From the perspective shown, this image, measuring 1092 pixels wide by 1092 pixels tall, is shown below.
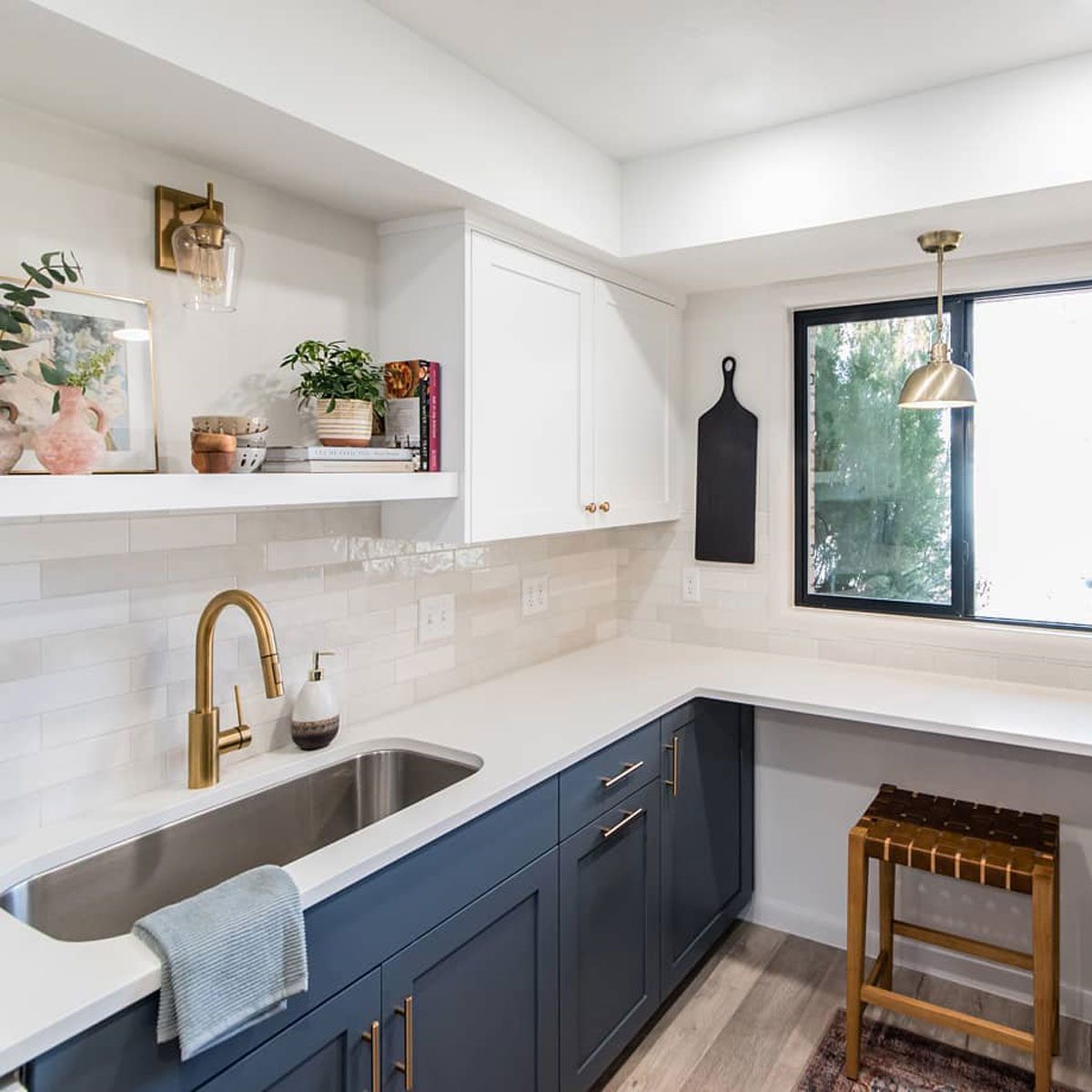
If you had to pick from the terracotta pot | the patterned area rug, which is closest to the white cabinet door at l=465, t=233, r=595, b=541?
the terracotta pot

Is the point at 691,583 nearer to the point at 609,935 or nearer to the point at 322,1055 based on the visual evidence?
the point at 609,935

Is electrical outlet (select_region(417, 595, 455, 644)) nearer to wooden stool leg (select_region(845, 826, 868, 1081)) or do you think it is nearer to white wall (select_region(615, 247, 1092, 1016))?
white wall (select_region(615, 247, 1092, 1016))

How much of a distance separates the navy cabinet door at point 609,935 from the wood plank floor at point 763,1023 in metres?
0.12

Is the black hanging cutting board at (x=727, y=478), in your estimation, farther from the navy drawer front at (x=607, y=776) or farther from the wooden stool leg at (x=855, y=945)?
the wooden stool leg at (x=855, y=945)

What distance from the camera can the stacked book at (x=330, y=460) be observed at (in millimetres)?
1731

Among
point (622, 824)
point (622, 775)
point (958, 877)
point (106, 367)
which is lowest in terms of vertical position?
point (958, 877)

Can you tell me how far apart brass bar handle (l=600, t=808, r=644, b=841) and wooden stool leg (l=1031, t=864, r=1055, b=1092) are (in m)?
0.92

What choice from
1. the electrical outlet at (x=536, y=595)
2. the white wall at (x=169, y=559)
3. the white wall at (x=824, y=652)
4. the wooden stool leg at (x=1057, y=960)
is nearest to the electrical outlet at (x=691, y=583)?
the white wall at (x=824, y=652)

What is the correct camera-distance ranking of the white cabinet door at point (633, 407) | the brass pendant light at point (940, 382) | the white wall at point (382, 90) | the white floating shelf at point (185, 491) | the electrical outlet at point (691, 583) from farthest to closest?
the electrical outlet at point (691, 583)
the white cabinet door at point (633, 407)
the brass pendant light at point (940, 382)
the white wall at point (382, 90)
the white floating shelf at point (185, 491)

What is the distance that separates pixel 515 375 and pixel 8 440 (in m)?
1.20

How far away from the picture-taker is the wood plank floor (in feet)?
7.36

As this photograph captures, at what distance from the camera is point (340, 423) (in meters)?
1.84

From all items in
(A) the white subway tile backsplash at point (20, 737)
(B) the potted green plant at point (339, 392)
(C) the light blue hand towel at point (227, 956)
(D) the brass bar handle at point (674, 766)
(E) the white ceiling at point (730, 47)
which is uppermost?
(E) the white ceiling at point (730, 47)

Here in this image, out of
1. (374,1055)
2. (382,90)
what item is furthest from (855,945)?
(382,90)
